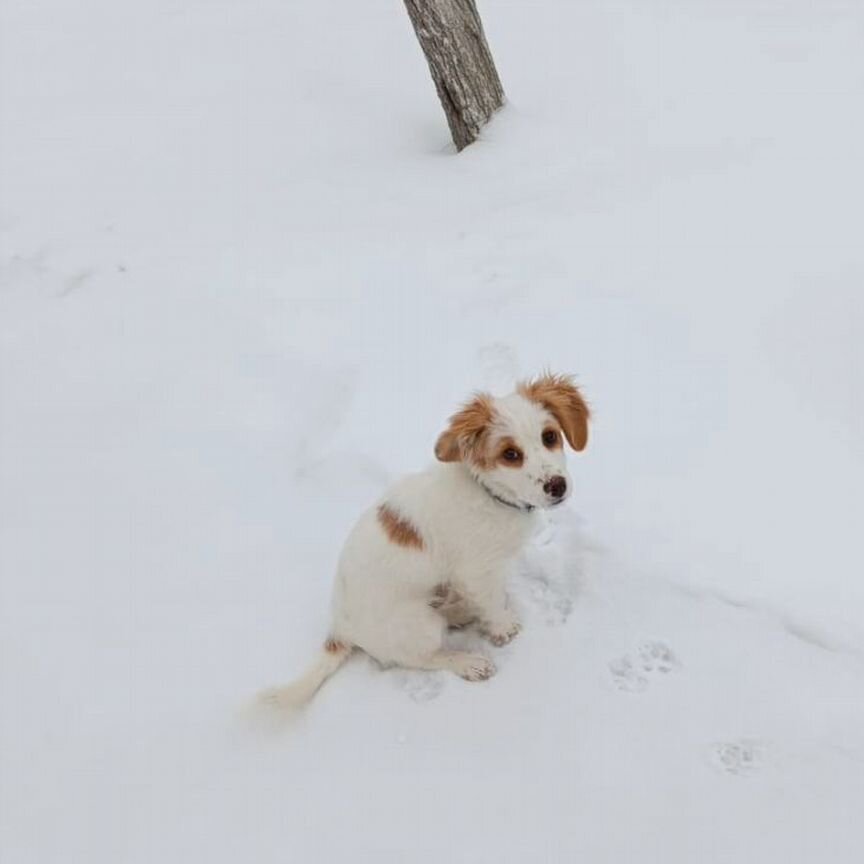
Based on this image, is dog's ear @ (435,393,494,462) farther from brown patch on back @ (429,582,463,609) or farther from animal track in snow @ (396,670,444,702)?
animal track in snow @ (396,670,444,702)

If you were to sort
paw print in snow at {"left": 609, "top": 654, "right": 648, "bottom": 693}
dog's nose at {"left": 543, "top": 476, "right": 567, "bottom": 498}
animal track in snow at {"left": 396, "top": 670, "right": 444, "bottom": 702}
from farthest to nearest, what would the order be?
animal track in snow at {"left": 396, "top": 670, "right": 444, "bottom": 702}, paw print in snow at {"left": 609, "top": 654, "right": 648, "bottom": 693}, dog's nose at {"left": 543, "top": 476, "right": 567, "bottom": 498}

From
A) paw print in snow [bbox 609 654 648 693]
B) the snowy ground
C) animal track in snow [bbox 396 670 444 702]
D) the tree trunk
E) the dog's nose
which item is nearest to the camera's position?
the dog's nose

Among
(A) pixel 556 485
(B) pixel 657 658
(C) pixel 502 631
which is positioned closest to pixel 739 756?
(B) pixel 657 658

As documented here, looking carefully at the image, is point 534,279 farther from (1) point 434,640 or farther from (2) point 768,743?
(2) point 768,743

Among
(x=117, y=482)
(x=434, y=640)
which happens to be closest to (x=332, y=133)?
(x=117, y=482)

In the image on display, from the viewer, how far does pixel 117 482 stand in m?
3.41

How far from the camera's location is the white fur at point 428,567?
232cm

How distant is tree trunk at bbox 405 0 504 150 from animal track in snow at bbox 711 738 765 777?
370 centimetres

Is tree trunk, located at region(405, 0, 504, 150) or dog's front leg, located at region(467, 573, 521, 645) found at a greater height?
tree trunk, located at region(405, 0, 504, 150)

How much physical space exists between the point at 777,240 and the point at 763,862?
8.58ft

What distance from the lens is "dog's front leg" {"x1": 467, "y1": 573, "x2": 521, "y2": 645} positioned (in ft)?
8.05

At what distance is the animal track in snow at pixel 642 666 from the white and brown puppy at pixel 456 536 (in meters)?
0.36

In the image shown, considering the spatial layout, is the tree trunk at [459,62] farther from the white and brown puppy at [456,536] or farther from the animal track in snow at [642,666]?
the animal track in snow at [642,666]

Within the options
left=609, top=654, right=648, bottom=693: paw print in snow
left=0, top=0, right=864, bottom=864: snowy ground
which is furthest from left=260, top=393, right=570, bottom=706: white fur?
left=609, top=654, right=648, bottom=693: paw print in snow
